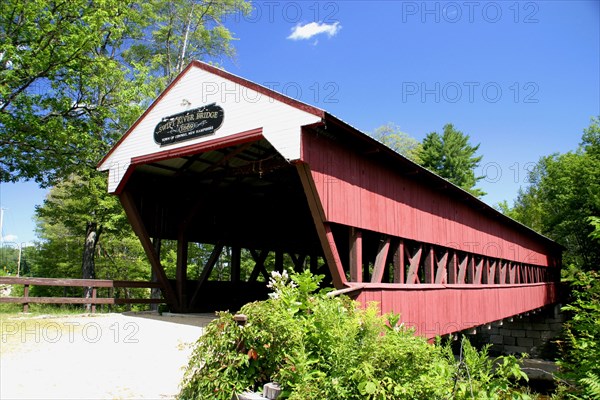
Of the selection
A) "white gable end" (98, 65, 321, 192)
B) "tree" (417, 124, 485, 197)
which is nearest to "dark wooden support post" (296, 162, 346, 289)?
"white gable end" (98, 65, 321, 192)

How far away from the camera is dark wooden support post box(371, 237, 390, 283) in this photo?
9688 mm

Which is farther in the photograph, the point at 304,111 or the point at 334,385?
the point at 304,111

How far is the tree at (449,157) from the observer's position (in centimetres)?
4469

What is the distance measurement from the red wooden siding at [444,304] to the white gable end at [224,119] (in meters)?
3.21

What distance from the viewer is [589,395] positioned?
19.9 ft

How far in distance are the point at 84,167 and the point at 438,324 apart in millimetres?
14266

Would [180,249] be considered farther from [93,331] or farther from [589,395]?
[589,395]

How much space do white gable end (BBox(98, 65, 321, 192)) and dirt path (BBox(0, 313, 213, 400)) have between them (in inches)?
145

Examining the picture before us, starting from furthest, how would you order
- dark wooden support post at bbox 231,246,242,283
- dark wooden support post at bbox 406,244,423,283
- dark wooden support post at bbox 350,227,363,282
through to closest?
1. dark wooden support post at bbox 231,246,242,283
2. dark wooden support post at bbox 406,244,423,283
3. dark wooden support post at bbox 350,227,363,282

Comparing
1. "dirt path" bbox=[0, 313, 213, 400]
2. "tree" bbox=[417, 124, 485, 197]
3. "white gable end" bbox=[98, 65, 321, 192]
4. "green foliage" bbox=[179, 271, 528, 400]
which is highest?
"tree" bbox=[417, 124, 485, 197]

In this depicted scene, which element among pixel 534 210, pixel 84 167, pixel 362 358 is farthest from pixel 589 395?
pixel 534 210

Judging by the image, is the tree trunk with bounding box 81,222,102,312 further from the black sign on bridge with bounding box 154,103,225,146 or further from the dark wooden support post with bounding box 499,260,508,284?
the dark wooden support post with bounding box 499,260,508,284

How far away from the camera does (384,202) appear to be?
10.7m

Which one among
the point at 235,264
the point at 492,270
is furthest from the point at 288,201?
the point at 492,270
